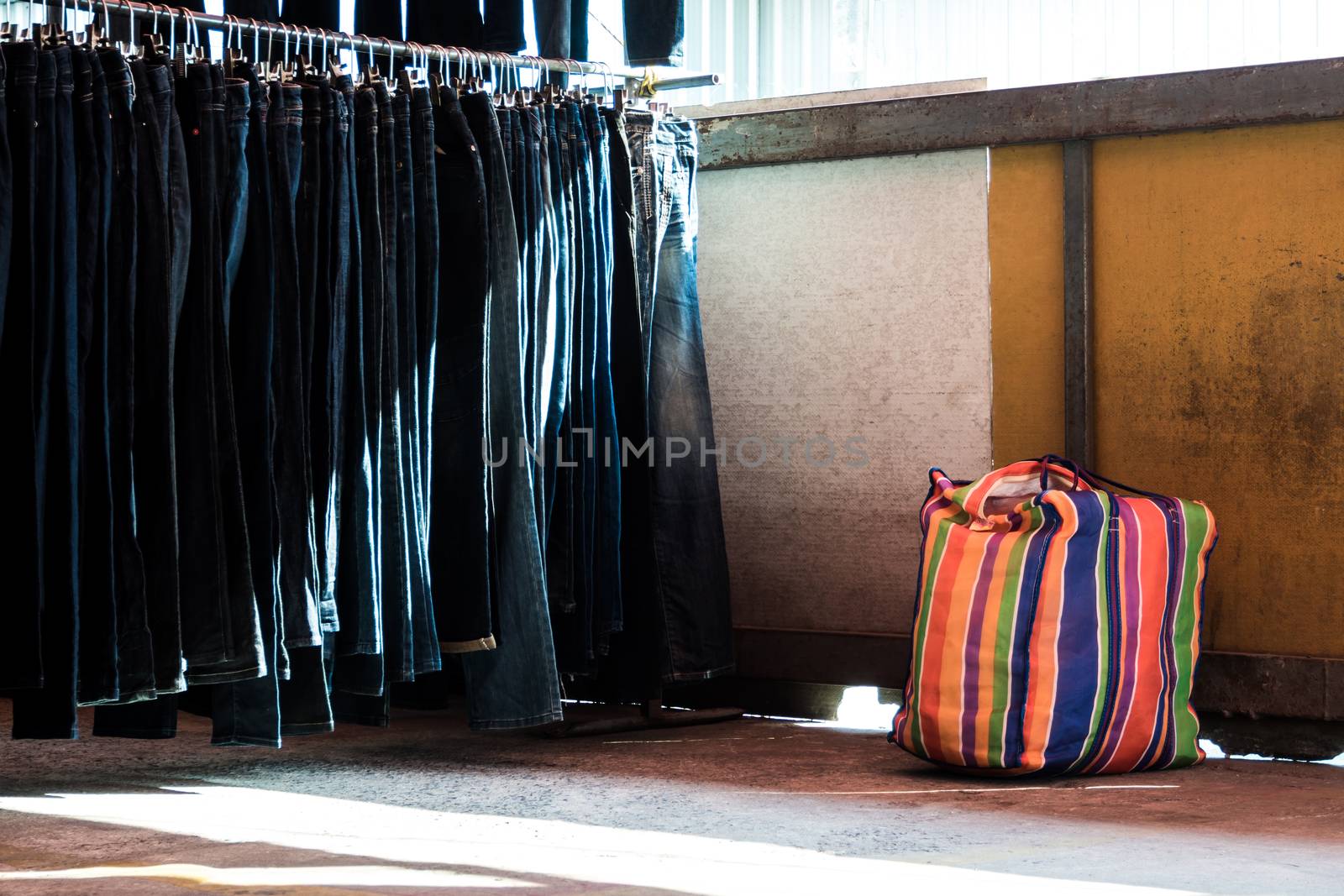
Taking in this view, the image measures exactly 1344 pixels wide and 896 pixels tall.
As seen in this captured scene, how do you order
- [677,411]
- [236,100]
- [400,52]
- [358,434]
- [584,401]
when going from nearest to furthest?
[236,100] → [358,434] → [400,52] → [584,401] → [677,411]

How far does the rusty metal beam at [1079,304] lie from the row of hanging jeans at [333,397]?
0.74 m

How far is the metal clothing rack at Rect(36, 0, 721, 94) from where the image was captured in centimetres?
235

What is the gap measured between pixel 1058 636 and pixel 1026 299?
2.72 feet

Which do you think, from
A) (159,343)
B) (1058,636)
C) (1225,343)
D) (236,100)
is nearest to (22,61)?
(236,100)

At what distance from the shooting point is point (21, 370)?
2078mm

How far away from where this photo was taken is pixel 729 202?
332cm

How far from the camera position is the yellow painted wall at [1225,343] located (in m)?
2.76

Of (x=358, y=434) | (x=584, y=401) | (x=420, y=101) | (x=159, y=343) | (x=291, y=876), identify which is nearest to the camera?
(x=291, y=876)

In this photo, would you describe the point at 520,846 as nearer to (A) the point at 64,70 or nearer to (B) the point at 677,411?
(B) the point at 677,411

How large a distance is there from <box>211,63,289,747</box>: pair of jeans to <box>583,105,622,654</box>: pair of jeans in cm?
68

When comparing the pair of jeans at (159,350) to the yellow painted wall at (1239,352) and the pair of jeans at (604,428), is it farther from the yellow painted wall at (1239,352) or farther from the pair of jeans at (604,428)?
the yellow painted wall at (1239,352)

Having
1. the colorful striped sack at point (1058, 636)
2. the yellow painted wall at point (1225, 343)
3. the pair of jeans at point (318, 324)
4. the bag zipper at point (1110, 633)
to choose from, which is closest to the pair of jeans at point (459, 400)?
the pair of jeans at point (318, 324)

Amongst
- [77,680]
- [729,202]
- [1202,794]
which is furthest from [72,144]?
[1202,794]

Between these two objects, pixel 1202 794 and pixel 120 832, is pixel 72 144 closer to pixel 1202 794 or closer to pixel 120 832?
pixel 120 832
